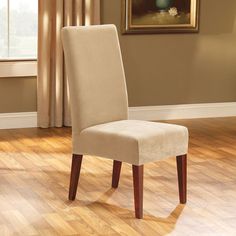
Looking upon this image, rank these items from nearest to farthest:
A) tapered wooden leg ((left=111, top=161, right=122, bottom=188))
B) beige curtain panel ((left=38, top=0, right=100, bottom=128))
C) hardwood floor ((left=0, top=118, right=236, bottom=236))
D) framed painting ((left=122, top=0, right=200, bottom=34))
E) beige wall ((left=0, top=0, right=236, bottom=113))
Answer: hardwood floor ((left=0, top=118, right=236, bottom=236))
tapered wooden leg ((left=111, top=161, right=122, bottom=188))
beige curtain panel ((left=38, top=0, right=100, bottom=128))
framed painting ((left=122, top=0, right=200, bottom=34))
beige wall ((left=0, top=0, right=236, bottom=113))

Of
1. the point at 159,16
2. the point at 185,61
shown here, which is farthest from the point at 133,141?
the point at 185,61

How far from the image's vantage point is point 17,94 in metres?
6.97

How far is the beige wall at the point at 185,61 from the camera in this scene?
736cm

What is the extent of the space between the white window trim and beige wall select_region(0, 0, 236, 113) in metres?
0.34

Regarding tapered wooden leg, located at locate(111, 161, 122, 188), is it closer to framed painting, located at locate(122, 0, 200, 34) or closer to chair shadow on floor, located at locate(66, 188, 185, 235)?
chair shadow on floor, located at locate(66, 188, 185, 235)

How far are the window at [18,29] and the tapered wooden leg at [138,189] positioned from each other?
10.1 ft

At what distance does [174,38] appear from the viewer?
24.5 feet

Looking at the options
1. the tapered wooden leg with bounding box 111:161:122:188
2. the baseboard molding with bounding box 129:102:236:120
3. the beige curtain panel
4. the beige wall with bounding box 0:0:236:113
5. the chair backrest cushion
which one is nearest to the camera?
the chair backrest cushion

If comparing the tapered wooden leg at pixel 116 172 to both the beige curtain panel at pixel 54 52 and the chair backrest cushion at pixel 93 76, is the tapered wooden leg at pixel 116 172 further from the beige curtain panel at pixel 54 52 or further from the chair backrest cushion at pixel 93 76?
the beige curtain panel at pixel 54 52

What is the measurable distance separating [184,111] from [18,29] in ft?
6.59

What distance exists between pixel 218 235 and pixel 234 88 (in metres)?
4.06

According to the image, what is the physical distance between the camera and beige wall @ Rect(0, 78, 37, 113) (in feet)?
22.7

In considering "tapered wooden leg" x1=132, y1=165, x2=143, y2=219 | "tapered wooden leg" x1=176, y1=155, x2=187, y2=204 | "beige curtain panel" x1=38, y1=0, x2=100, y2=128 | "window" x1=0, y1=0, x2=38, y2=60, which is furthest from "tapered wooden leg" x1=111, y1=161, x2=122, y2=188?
Answer: "window" x1=0, y1=0, x2=38, y2=60

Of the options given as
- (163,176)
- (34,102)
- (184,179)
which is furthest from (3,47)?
(184,179)
